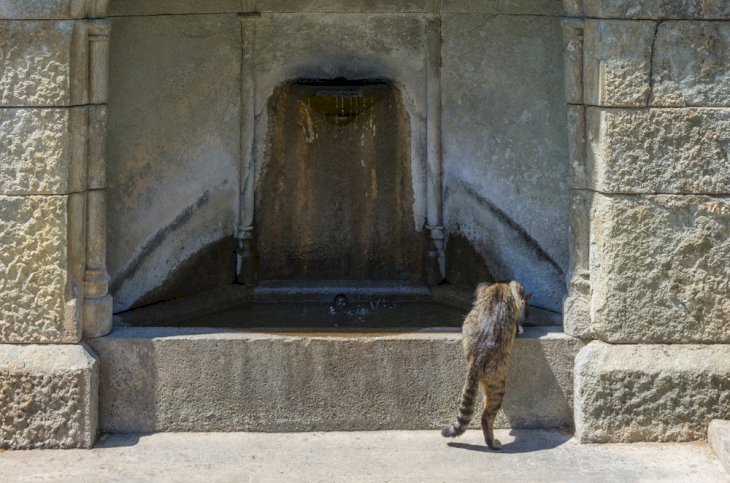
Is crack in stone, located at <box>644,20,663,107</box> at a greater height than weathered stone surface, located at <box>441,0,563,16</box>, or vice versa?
weathered stone surface, located at <box>441,0,563,16</box>

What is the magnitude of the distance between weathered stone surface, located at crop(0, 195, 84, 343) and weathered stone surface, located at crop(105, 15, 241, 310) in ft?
3.23

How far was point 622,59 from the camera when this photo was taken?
21.3 feet

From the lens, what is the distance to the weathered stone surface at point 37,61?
20.9 ft

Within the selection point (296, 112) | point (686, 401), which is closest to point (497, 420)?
point (686, 401)

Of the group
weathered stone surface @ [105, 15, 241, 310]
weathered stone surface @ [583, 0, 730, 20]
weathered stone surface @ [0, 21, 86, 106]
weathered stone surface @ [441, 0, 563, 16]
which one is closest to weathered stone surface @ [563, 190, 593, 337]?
weathered stone surface @ [583, 0, 730, 20]

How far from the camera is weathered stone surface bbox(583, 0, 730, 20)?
6.46 meters

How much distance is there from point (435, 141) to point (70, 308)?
8.72 ft

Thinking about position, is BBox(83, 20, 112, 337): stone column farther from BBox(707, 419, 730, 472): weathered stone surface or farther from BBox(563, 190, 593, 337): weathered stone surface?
BBox(707, 419, 730, 472): weathered stone surface

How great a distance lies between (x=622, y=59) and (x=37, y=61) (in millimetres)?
2858

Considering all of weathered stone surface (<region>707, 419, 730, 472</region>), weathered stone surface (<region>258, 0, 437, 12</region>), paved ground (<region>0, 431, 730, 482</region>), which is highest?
weathered stone surface (<region>258, 0, 437, 12</region>)

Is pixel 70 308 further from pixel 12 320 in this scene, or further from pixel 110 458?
pixel 110 458

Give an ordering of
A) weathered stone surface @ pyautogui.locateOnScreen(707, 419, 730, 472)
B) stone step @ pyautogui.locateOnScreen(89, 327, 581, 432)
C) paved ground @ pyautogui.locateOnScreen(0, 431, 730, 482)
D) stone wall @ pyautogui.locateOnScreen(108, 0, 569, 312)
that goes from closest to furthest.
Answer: paved ground @ pyautogui.locateOnScreen(0, 431, 730, 482) → weathered stone surface @ pyautogui.locateOnScreen(707, 419, 730, 472) → stone step @ pyautogui.locateOnScreen(89, 327, 581, 432) → stone wall @ pyautogui.locateOnScreen(108, 0, 569, 312)

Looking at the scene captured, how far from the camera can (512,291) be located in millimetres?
6742

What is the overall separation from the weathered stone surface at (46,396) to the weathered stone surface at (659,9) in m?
3.09
